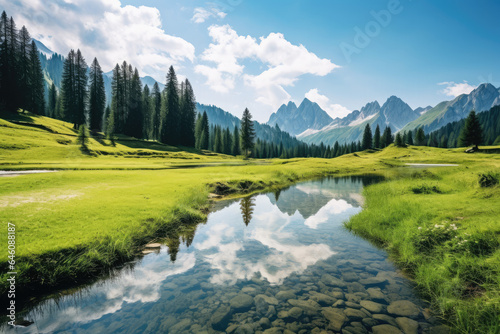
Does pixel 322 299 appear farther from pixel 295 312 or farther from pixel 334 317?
pixel 295 312

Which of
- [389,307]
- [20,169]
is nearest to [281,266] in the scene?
[389,307]

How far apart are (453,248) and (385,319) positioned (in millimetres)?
4127

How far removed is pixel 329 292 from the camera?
26.1ft

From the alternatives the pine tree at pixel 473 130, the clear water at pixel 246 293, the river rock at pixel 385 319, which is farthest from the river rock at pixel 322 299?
the pine tree at pixel 473 130

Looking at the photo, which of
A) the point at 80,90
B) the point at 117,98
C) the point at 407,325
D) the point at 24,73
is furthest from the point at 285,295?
the point at 24,73

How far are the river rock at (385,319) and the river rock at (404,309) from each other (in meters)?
0.31

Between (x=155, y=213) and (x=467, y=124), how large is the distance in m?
115

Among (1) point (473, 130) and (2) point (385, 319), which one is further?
(1) point (473, 130)

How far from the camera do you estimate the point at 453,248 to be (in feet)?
26.4

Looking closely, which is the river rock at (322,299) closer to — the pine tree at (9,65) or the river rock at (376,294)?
the river rock at (376,294)

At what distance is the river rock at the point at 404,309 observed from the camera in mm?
6679

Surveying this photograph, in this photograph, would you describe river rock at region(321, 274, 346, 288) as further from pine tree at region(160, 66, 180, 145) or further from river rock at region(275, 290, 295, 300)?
pine tree at region(160, 66, 180, 145)

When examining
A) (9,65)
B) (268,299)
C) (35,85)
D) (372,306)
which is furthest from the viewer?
(35,85)

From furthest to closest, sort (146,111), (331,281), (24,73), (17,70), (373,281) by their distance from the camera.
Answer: (146,111) < (24,73) < (17,70) < (331,281) < (373,281)
